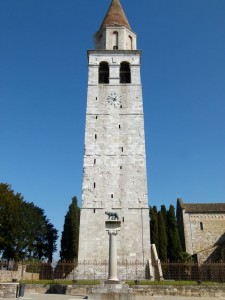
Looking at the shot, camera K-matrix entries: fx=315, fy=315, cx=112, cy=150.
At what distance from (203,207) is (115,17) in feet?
73.0

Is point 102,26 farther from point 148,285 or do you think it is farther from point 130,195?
point 148,285

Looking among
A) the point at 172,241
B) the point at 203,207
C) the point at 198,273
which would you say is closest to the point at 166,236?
the point at 172,241

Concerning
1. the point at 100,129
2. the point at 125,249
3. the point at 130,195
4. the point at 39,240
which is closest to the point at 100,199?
the point at 130,195

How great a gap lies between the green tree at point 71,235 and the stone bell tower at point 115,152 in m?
11.8

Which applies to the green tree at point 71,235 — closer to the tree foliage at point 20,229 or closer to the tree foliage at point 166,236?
the tree foliage at point 20,229

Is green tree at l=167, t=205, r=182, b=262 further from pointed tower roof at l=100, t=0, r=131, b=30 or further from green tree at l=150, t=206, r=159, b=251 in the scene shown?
pointed tower roof at l=100, t=0, r=131, b=30

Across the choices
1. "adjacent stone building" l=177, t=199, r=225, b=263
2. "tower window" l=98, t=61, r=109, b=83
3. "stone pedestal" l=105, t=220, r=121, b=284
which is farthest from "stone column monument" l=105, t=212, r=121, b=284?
"adjacent stone building" l=177, t=199, r=225, b=263

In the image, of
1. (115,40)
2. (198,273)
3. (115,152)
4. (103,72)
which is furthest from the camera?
(115,40)

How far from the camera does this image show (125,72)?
27.2 m

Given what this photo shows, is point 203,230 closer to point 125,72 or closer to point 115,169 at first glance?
point 115,169

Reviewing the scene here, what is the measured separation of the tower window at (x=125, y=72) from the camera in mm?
26895

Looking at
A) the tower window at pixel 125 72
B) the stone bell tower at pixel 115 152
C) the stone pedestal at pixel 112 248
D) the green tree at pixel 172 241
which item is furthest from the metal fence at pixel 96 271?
the tower window at pixel 125 72

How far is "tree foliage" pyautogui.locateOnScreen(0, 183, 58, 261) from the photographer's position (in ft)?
96.9

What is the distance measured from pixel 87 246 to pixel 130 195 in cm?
447
